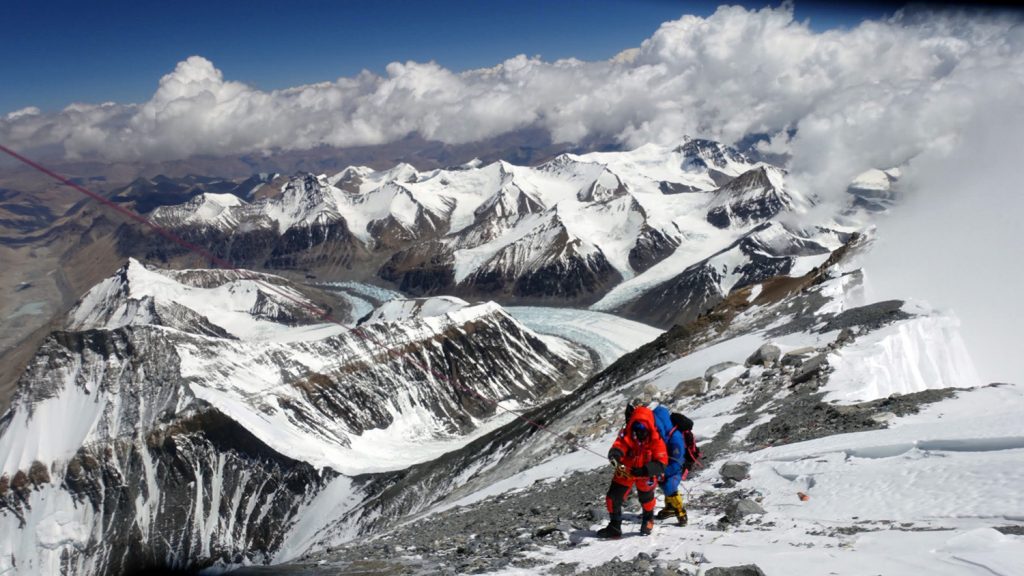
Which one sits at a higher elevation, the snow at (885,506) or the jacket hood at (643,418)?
the jacket hood at (643,418)

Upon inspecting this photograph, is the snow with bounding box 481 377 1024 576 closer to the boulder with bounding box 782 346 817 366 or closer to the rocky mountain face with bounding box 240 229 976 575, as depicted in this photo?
the rocky mountain face with bounding box 240 229 976 575

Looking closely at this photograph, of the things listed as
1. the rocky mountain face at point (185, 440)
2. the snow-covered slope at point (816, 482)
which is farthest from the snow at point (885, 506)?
the rocky mountain face at point (185, 440)

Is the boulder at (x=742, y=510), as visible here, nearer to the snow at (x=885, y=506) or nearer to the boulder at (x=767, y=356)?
the snow at (x=885, y=506)

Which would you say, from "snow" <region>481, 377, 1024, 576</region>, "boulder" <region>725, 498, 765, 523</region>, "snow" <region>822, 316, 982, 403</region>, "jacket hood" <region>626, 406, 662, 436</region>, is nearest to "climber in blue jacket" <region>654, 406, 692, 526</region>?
"jacket hood" <region>626, 406, 662, 436</region>

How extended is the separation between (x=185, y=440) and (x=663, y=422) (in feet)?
340

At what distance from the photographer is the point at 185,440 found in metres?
96.4

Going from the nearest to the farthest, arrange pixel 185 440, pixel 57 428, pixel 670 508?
pixel 670 508 → pixel 185 440 → pixel 57 428

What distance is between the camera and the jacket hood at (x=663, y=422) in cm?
1391

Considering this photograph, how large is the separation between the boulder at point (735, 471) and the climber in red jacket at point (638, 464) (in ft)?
12.7

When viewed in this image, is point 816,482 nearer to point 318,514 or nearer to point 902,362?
point 902,362

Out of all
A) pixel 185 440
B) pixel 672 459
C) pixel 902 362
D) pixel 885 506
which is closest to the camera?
pixel 885 506

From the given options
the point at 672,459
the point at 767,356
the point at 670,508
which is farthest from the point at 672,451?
the point at 767,356

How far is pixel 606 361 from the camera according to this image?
7318 inches

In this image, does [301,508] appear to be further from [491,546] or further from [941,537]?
[941,537]
